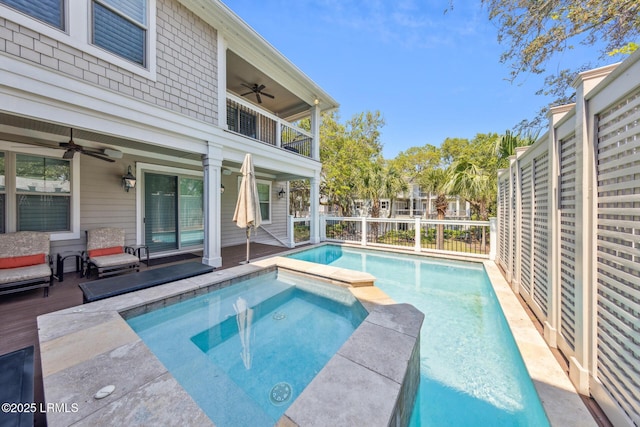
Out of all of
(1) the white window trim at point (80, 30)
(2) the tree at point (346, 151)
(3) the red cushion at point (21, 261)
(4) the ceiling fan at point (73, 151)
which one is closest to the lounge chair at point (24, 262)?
(3) the red cushion at point (21, 261)

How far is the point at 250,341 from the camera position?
3184mm

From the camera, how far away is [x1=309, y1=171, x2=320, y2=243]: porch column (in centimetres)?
900

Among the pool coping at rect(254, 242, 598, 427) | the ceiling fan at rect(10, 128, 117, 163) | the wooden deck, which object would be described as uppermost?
the ceiling fan at rect(10, 128, 117, 163)

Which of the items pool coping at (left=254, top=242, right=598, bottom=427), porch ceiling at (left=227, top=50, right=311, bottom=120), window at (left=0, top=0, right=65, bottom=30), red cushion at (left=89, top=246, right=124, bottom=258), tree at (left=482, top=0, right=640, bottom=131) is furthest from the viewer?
porch ceiling at (left=227, top=50, right=311, bottom=120)

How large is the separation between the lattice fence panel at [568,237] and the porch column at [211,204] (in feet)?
18.9

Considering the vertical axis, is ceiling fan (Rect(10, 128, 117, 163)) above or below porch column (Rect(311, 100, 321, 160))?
below

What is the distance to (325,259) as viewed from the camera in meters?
7.80

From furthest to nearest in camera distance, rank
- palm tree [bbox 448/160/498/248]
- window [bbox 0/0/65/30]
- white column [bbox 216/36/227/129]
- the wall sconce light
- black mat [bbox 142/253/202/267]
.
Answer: palm tree [bbox 448/160/498/248], black mat [bbox 142/253/202/267], the wall sconce light, white column [bbox 216/36/227/129], window [bbox 0/0/65/30]

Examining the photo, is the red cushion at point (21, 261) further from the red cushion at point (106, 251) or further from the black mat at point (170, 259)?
the black mat at point (170, 259)

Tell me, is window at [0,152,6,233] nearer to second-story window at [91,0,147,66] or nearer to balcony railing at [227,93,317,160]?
second-story window at [91,0,147,66]

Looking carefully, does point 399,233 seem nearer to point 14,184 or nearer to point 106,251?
point 106,251

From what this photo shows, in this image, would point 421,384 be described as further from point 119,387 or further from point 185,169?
point 185,169

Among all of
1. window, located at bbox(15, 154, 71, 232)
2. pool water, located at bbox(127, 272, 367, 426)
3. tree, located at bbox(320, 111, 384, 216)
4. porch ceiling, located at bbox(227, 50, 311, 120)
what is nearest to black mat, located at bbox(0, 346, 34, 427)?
pool water, located at bbox(127, 272, 367, 426)

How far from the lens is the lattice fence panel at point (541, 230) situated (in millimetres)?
2865
